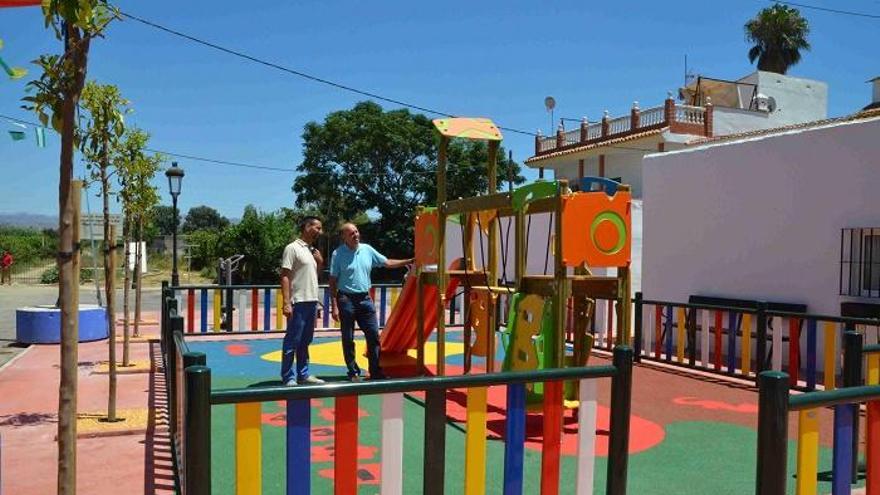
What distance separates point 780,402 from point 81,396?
6845mm

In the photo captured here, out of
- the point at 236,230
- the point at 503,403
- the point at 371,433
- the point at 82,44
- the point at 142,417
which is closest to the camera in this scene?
the point at 82,44

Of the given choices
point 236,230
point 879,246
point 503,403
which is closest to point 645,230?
point 879,246

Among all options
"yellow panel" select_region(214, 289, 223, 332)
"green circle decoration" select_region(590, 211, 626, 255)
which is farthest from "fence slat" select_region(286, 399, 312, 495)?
"yellow panel" select_region(214, 289, 223, 332)

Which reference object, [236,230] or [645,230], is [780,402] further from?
[236,230]

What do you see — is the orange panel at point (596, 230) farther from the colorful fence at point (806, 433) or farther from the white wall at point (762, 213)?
the white wall at point (762, 213)

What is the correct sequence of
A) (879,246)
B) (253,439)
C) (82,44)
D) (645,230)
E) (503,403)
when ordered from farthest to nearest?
(645,230) < (879,246) < (503,403) < (82,44) < (253,439)

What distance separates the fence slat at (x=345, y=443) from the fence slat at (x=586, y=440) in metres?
1.14

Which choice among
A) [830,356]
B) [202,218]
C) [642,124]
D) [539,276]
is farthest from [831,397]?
[202,218]

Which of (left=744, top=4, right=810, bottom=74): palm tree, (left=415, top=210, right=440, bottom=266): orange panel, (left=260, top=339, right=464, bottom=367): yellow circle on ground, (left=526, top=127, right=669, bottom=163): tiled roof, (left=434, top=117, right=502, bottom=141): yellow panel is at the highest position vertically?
(left=744, top=4, right=810, bottom=74): palm tree

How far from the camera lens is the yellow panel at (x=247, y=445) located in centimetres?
267

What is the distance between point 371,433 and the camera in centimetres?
580

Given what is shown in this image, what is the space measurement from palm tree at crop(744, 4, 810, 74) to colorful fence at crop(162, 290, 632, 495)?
41964 millimetres

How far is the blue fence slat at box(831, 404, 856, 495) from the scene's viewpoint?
3.19 meters

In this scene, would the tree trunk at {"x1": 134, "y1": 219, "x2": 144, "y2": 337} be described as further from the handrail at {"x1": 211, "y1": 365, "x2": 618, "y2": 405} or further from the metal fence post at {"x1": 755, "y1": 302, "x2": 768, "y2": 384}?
the handrail at {"x1": 211, "y1": 365, "x2": 618, "y2": 405}
